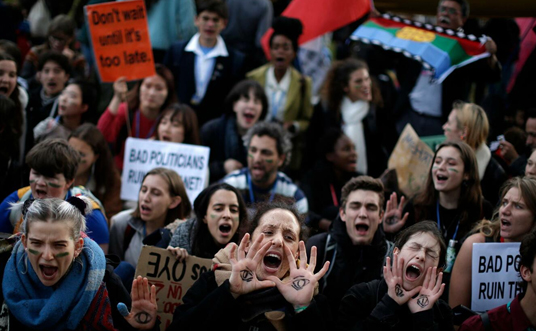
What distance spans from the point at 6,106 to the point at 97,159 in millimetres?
977

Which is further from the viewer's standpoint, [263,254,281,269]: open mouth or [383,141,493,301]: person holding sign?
[383,141,493,301]: person holding sign

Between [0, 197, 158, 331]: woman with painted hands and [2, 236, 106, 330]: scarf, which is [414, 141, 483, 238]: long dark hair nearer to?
[0, 197, 158, 331]: woman with painted hands

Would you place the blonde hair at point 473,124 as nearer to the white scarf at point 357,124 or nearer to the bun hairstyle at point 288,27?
the white scarf at point 357,124

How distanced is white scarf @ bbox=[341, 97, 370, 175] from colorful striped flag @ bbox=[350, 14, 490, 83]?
745 millimetres

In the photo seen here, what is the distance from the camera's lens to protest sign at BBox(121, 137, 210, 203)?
289 inches

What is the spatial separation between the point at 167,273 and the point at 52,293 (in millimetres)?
1261

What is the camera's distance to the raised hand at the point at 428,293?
13.8 feet

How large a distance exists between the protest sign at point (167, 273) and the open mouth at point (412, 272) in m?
1.56

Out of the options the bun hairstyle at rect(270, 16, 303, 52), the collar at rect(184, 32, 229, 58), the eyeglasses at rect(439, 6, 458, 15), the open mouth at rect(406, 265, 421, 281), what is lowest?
the open mouth at rect(406, 265, 421, 281)

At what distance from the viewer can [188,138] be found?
7.78 m

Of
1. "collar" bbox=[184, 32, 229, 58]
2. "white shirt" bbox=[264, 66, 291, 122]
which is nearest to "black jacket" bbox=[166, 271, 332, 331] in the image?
"white shirt" bbox=[264, 66, 291, 122]

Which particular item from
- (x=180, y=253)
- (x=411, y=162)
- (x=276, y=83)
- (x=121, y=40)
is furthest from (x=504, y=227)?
(x=121, y=40)

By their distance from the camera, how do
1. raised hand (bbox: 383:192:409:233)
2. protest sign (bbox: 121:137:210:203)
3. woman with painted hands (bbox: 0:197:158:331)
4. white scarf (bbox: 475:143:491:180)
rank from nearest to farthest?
1. woman with painted hands (bbox: 0:197:158:331)
2. raised hand (bbox: 383:192:409:233)
3. white scarf (bbox: 475:143:491:180)
4. protest sign (bbox: 121:137:210:203)

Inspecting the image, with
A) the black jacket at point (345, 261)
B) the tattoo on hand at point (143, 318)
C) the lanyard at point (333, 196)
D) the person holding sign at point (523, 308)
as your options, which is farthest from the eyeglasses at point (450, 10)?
the tattoo on hand at point (143, 318)
